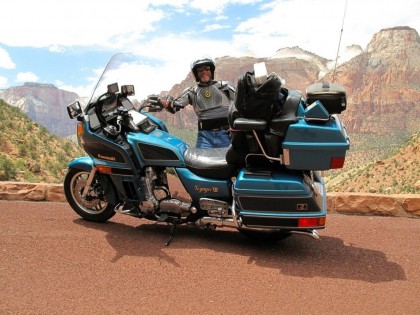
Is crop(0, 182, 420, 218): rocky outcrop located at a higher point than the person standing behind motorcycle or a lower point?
lower

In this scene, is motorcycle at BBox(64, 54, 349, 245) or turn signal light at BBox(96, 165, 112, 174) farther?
turn signal light at BBox(96, 165, 112, 174)

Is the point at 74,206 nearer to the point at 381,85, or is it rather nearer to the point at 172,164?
the point at 172,164

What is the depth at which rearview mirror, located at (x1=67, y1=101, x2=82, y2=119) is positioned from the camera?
5.07 meters

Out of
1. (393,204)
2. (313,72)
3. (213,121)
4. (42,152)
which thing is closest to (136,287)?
(213,121)

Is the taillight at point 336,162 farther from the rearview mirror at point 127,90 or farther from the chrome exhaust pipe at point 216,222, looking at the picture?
the rearview mirror at point 127,90

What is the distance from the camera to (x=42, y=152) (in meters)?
21.7

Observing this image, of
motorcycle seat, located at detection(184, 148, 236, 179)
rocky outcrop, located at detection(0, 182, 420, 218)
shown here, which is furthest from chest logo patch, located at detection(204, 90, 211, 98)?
rocky outcrop, located at detection(0, 182, 420, 218)

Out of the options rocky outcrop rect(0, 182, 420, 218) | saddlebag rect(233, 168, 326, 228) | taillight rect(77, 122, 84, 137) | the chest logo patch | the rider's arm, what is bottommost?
rocky outcrop rect(0, 182, 420, 218)

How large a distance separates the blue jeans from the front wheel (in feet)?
5.14

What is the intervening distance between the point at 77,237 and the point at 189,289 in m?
1.75

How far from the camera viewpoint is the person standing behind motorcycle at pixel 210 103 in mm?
6164

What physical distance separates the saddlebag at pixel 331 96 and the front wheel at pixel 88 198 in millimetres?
2603

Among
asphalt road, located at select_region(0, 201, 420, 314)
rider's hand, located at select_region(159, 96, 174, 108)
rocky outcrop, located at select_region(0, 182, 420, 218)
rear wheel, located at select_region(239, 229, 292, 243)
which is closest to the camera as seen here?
asphalt road, located at select_region(0, 201, 420, 314)

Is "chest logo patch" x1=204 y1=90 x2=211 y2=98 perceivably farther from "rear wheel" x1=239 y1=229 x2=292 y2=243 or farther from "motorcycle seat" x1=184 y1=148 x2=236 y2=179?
"rear wheel" x1=239 y1=229 x2=292 y2=243
